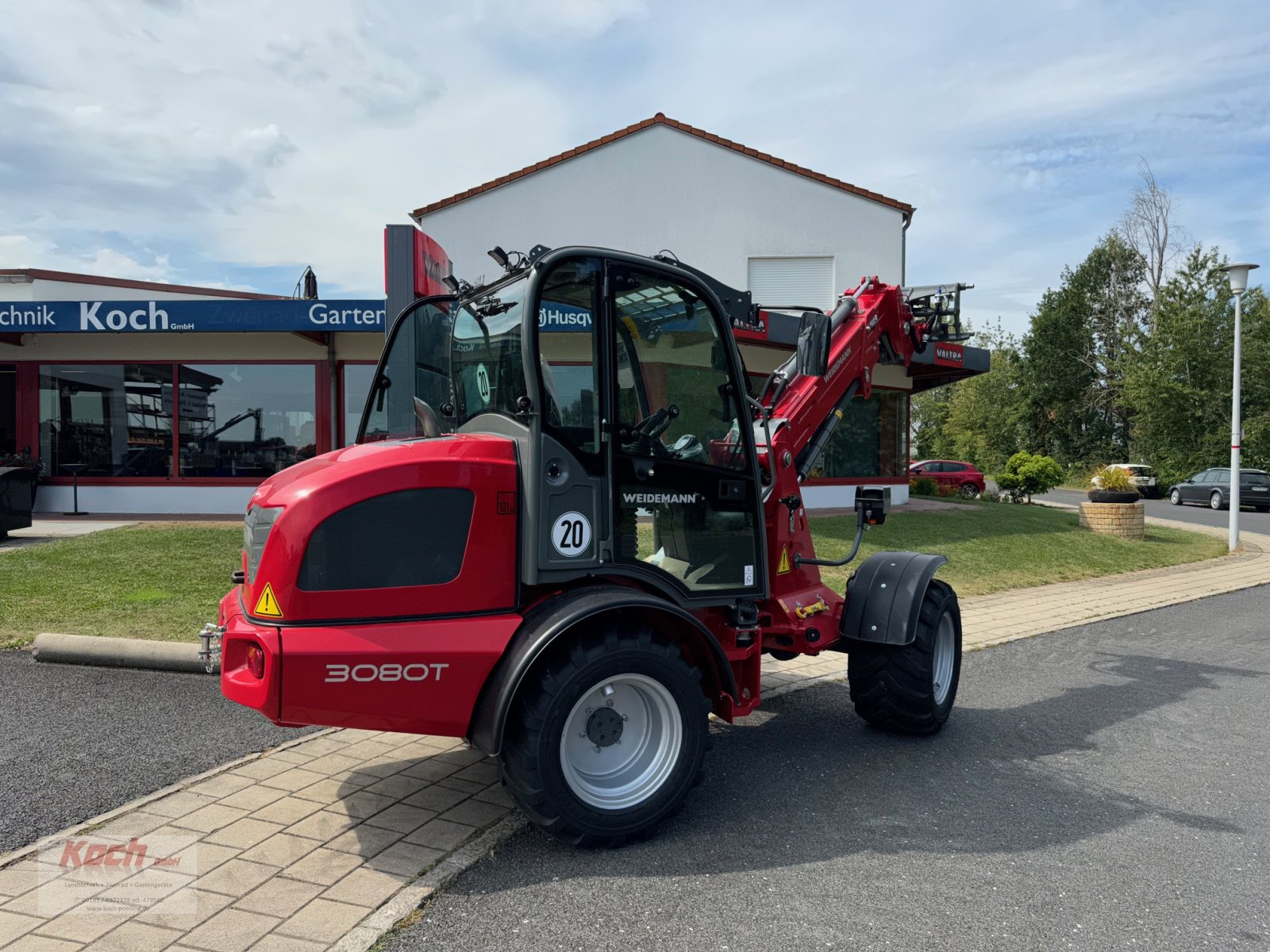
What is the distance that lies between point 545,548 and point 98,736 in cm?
305

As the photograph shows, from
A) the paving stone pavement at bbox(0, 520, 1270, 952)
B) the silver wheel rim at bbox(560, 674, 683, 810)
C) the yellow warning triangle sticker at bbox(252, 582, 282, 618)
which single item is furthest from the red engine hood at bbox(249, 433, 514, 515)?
the paving stone pavement at bbox(0, 520, 1270, 952)

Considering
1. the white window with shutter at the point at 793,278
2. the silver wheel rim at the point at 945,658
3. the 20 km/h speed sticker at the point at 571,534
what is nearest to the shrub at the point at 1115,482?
the white window with shutter at the point at 793,278

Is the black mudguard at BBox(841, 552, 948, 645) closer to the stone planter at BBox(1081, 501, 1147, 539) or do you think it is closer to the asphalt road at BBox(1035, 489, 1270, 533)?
the stone planter at BBox(1081, 501, 1147, 539)

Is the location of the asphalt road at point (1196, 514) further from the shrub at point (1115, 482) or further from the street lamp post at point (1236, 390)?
the shrub at point (1115, 482)

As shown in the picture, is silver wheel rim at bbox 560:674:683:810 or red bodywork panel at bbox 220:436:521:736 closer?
red bodywork panel at bbox 220:436:521:736

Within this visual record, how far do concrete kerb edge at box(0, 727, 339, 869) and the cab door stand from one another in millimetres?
2375

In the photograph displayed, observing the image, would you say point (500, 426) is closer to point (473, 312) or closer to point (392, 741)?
point (473, 312)

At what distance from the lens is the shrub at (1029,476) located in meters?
24.1

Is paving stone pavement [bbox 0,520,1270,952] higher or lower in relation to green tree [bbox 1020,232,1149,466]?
lower

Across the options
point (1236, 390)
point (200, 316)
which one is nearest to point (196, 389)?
point (200, 316)

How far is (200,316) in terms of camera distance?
46.9 feet

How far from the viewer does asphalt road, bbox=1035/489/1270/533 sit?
80.6 feet

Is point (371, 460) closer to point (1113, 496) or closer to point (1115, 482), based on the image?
point (1113, 496)

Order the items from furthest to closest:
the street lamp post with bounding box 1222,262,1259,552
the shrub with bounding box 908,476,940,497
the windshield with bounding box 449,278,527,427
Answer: the shrub with bounding box 908,476,940,497
the street lamp post with bounding box 1222,262,1259,552
the windshield with bounding box 449,278,527,427
